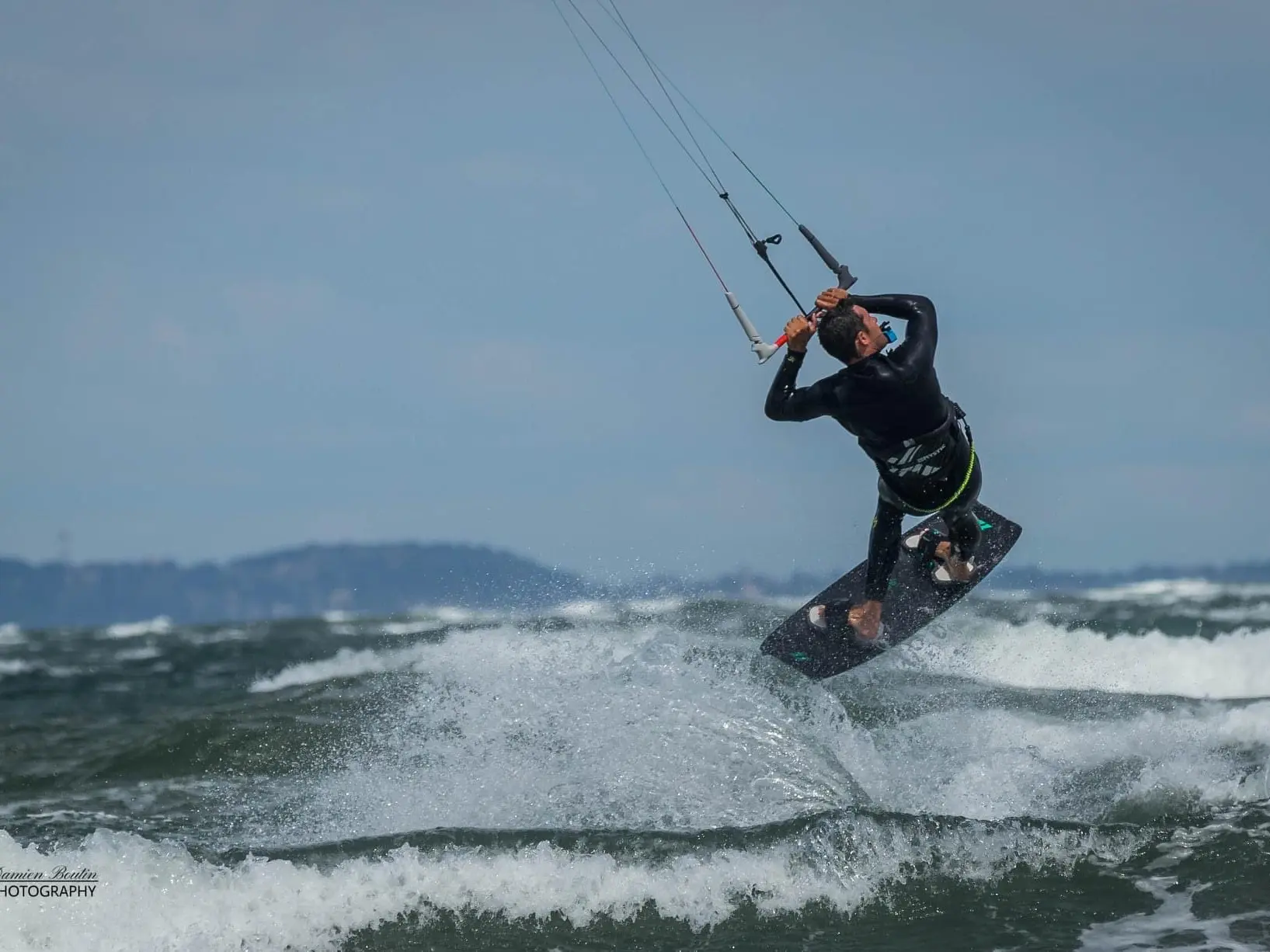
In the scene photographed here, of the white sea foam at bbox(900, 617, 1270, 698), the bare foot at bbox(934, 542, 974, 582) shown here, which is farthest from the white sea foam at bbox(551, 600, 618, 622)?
the bare foot at bbox(934, 542, 974, 582)

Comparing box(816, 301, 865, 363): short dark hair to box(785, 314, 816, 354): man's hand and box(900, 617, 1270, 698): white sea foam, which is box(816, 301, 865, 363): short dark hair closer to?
box(785, 314, 816, 354): man's hand

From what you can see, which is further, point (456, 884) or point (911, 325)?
point (911, 325)

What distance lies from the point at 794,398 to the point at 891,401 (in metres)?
0.59

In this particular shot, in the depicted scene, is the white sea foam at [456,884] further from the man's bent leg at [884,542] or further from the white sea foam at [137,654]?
the white sea foam at [137,654]

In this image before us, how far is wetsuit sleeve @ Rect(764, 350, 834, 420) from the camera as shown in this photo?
8062 mm

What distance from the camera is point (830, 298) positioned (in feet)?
26.0

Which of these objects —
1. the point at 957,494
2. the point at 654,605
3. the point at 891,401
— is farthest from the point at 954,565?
the point at 654,605

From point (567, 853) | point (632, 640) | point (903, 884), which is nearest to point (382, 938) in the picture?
point (567, 853)

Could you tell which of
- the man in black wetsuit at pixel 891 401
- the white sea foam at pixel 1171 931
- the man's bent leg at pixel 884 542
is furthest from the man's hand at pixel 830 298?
the white sea foam at pixel 1171 931

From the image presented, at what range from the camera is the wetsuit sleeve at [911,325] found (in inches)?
319

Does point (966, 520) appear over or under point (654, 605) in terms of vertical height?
over

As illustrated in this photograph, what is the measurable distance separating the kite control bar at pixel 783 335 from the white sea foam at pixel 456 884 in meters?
2.88

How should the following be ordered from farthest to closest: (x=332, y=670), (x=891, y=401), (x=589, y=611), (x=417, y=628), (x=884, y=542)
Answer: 1. (x=417, y=628)
2. (x=332, y=670)
3. (x=589, y=611)
4. (x=884, y=542)
5. (x=891, y=401)

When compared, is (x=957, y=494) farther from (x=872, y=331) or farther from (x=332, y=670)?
(x=332, y=670)
